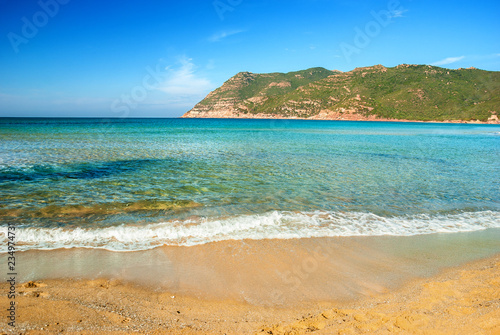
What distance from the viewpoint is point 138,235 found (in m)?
6.67

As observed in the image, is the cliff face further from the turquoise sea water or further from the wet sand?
the wet sand

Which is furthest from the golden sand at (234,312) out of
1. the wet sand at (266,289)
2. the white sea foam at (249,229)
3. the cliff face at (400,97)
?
the cliff face at (400,97)

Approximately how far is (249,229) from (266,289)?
2693mm

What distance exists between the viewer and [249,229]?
7.27 metres

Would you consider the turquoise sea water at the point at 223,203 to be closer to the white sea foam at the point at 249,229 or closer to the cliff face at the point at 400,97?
the white sea foam at the point at 249,229

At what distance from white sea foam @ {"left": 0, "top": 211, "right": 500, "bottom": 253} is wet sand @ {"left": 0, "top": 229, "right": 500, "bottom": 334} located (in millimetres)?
402

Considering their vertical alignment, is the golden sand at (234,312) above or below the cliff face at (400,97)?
below

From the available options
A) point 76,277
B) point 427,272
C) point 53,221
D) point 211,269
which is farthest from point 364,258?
point 53,221

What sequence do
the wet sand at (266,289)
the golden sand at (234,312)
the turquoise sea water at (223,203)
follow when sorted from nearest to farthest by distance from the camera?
the golden sand at (234,312) < the wet sand at (266,289) < the turquoise sea water at (223,203)

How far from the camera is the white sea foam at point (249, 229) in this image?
20.7 ft

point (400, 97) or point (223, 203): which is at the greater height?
point (400, 97)

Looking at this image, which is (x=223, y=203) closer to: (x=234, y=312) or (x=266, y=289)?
(x=266, y=289)

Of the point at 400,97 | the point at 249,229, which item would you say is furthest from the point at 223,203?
the point at 400,97

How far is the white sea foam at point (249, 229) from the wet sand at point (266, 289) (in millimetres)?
402
